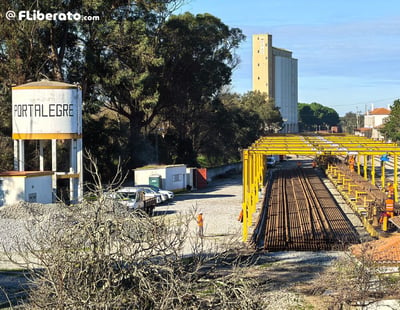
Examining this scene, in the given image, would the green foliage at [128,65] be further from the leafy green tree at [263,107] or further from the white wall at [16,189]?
the leafy green tree at [263,107]

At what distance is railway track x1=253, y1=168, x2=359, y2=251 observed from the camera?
20.2 metres

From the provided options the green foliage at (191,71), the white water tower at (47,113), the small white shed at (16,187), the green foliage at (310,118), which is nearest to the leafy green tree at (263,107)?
the green foliage at (191,71)

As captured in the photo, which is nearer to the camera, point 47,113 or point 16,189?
point 16,189

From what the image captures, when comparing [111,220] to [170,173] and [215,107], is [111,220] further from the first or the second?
[215,107]

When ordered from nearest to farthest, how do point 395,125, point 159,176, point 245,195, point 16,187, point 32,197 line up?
1. point 245,195
2. point 16,187
3. point 32,197
4. point 159,176
5. point 395,125

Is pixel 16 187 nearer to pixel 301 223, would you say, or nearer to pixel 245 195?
pixel 245 195

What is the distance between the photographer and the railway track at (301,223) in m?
20.2

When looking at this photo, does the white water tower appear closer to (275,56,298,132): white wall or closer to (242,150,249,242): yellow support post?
(242,150,249,242): yellow support post

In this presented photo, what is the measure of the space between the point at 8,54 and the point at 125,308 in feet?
115

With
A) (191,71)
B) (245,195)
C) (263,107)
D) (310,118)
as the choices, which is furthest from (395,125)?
(310,118)

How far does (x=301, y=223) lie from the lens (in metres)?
23.6

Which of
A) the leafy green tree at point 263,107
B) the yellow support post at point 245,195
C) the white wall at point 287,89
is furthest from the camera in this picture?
the white wall at point 287,89

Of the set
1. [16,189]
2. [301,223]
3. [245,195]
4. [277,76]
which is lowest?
[301,223]

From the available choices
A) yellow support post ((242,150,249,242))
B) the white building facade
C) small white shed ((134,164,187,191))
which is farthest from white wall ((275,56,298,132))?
yellow support post ((242,150,249,242))
